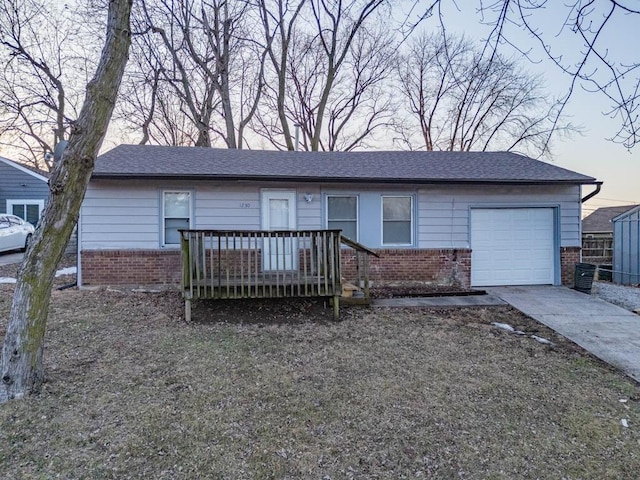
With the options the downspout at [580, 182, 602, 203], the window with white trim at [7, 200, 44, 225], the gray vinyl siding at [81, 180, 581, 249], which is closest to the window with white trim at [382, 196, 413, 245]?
the gray vinyl siding at [81, 180, 581, 249]

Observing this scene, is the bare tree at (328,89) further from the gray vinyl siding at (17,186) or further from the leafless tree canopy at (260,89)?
the gray vinyl siding at (17,186)

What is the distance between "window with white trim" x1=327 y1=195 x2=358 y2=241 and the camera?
28.4ft

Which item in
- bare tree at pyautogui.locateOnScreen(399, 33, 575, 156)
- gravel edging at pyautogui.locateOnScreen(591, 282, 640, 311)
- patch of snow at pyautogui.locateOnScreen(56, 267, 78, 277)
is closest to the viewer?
gravel edging at pyautogui.locateOnScreen(591, 282, 640, 311)

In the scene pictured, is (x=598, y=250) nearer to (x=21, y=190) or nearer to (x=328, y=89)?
(x=328, y=89)

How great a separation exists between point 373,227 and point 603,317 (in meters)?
4.49

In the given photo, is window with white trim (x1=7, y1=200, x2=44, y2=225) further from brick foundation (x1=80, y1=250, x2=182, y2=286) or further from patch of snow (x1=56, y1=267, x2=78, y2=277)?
brick foundation (x1=80, y1=250, x2=182, y2=286)

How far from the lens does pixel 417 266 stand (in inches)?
342

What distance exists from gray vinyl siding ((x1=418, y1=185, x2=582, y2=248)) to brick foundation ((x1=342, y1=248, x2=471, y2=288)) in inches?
9.3

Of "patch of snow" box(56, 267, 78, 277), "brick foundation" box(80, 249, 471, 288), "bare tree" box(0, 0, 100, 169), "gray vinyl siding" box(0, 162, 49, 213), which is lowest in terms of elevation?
"patch of snow" box(56, 267, 78, 277)

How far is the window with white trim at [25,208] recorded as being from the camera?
623 inches

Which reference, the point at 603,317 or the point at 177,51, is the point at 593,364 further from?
the point at 177,51

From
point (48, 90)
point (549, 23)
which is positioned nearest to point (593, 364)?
point (549, 23)

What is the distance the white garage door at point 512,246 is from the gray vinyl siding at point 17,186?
16.9m

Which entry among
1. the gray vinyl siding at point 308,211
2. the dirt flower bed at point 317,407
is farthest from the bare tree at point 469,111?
the dirt flower bed at point 317,407
